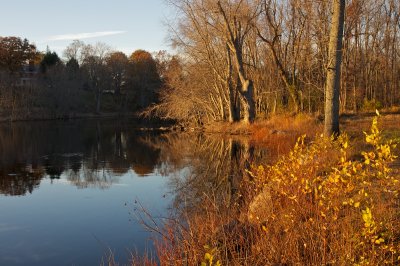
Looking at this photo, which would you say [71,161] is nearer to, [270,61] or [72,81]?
[270,61]

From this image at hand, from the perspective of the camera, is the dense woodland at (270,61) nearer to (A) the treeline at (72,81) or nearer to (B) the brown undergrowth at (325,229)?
(B) the brown undergrowth at (325,229)

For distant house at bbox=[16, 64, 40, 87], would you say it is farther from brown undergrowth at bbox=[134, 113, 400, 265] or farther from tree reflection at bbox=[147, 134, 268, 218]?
brown undergrowth at bbox=[134, 113, 400, 265]

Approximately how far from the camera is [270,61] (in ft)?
125

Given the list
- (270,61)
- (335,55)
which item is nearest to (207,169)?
(335,55)

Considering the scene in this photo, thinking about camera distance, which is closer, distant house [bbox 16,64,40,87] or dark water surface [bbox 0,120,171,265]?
dark water surface [bbox 0,120,171,265]

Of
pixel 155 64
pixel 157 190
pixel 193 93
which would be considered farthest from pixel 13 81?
pixel 157 190

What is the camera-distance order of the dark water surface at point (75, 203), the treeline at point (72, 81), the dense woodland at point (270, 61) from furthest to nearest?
the treeline at point (72, 81), the dense woodland at point (270, 61), the dark water surface at point (75, 203)

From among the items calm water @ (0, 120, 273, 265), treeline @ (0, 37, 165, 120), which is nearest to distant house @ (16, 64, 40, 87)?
treeline @ (0, 37, 165, 120)

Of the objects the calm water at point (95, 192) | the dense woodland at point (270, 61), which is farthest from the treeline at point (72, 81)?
the calm water at point (95, 192)

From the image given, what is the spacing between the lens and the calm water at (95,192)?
9.09 m

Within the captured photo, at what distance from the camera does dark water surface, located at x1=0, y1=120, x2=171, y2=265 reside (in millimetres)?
8906

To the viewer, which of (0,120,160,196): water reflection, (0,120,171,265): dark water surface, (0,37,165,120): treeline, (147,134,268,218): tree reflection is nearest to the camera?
(0,120,171,265): dark water surface

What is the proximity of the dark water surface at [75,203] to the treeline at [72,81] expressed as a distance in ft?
123

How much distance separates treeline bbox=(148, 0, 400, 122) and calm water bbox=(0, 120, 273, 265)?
30.2 feet
